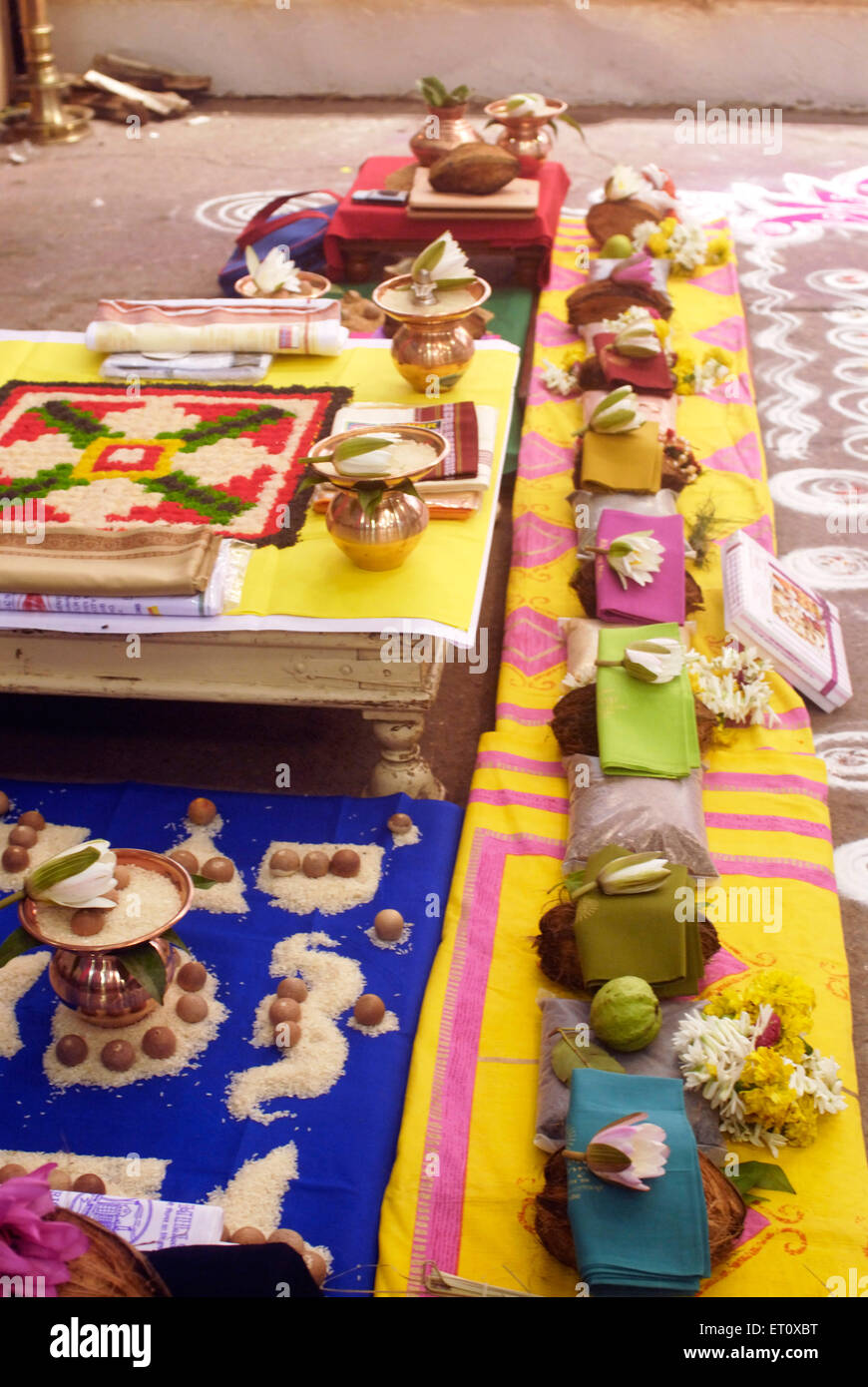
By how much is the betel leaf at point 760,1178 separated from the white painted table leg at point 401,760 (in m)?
1.13

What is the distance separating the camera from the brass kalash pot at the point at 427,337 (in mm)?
3525

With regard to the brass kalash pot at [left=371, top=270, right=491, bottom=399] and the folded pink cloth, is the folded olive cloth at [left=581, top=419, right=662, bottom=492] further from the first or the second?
the brass kalash pot at [left=371, top=270, right=491, bottom=399]

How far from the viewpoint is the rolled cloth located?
151 inches

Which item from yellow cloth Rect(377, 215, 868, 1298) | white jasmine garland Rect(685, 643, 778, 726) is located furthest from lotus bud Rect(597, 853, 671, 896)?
white jasmine garland Rect(685, 643, 778, 726)

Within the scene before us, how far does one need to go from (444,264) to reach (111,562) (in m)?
1.42

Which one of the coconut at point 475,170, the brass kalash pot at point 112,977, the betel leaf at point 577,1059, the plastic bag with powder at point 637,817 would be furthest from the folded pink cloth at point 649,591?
the coconut at point 475,170

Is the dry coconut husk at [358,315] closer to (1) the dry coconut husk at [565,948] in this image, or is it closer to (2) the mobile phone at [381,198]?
(2) the mobile phone at [381,198]

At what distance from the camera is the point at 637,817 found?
259cm

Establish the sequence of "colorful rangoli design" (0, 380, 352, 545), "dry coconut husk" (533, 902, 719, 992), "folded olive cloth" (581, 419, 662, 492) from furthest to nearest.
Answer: "folded olive cloth" (581, 419, 662, 492)
"colorful rangoli design" (0, 380, 352, 545)
"dry coconut husk" (533, 902, 719, 992)

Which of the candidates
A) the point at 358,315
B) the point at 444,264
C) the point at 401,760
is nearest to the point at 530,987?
the point at 401,760

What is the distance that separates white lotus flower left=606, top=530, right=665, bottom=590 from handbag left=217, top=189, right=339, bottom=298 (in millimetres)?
2518
